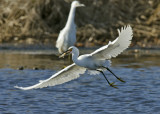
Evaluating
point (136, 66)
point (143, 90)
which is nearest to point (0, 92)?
point (143, 90)

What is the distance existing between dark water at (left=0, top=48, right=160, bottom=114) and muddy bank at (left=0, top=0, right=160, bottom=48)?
23.5 feet

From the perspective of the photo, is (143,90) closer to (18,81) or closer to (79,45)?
(18,81)

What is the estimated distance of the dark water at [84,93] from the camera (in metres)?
8.80

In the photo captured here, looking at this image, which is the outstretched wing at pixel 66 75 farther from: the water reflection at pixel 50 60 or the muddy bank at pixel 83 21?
the muddy bank at pixel 83 21

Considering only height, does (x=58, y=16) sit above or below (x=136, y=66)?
above

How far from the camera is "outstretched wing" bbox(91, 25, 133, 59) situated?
8422 millimetres

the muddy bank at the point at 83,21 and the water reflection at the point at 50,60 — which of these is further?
the muddy bank at the point at 83,21

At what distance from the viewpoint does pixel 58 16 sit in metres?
25.2

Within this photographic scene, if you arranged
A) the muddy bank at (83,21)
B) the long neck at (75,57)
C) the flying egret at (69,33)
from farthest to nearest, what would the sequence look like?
the muddy bank at (83,21), the flying egret at (69,33), the long neck at (75,57)

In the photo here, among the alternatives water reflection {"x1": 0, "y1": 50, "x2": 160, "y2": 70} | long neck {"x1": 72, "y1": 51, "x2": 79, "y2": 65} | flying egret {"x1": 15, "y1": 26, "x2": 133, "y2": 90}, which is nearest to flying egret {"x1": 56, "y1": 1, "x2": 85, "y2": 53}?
water reflection {"x1": 0, "y1": 50, "x2": 160, "y2": 70}

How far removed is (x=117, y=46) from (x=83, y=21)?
16632 mm

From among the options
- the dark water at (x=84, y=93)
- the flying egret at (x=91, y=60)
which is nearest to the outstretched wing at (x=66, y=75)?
the flying egret at (x=91, y=60)

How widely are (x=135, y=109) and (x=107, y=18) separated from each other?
57.0 feet

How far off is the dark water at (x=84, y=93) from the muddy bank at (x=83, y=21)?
7167 mm
